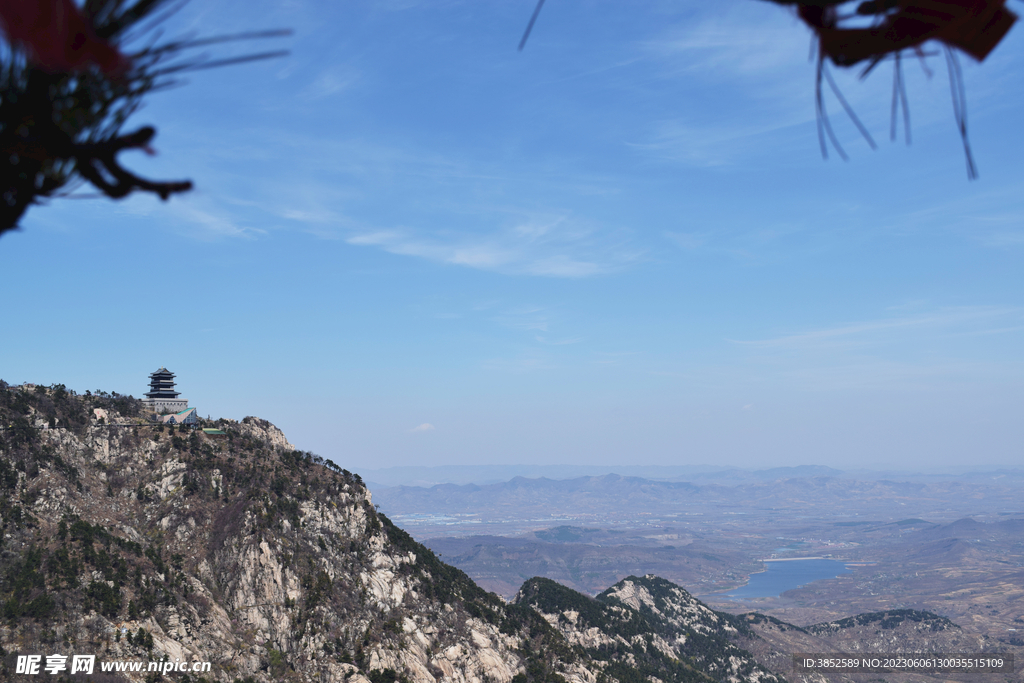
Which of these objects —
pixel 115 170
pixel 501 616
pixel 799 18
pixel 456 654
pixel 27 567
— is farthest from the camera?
pixel 501 616

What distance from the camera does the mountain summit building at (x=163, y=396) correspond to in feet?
417

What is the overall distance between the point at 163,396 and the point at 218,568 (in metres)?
56.2

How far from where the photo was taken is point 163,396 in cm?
13238

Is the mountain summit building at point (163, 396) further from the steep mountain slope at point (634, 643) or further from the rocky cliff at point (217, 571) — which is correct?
the steep mountain slope at point (634, 643)

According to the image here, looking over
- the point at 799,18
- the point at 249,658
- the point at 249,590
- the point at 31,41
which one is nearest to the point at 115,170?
the point at 31,41

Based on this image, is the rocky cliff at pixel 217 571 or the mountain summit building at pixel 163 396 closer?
the rocky cliff at pixel 217 571

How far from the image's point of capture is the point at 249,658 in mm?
79000

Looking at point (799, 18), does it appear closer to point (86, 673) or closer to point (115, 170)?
point (115, 170)

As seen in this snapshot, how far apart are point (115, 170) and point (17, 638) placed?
80808 mm

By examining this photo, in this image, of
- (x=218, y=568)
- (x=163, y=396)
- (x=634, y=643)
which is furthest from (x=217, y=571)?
(x=634, y=643)

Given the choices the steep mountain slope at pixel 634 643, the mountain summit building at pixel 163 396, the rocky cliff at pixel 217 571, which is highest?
the mountain summit building at pixel 163 396

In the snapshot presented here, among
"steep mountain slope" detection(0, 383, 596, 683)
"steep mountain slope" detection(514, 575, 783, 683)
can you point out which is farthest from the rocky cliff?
"steep mountain slope" detection(514, 575, 783, 683)

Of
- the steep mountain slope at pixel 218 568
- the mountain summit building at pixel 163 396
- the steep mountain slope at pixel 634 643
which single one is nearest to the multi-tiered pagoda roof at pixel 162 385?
the mountain summit building at pixel 163 396

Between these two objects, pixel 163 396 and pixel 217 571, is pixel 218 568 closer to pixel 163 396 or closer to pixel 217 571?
pixel 217 571
